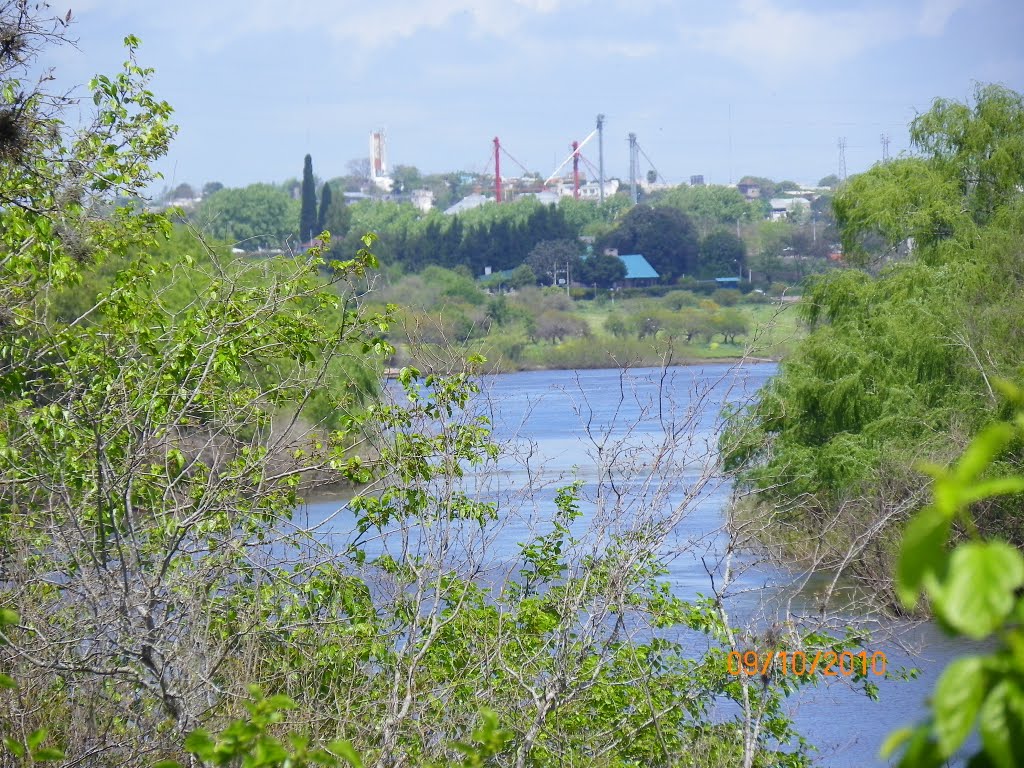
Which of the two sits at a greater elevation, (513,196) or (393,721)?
(513,196)

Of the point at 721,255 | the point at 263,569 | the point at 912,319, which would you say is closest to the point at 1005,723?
the point at 263,569

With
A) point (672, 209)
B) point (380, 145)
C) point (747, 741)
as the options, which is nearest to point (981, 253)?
point (747, 741)

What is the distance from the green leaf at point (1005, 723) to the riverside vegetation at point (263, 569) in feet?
4.82

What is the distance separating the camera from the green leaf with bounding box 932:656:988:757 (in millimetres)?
871

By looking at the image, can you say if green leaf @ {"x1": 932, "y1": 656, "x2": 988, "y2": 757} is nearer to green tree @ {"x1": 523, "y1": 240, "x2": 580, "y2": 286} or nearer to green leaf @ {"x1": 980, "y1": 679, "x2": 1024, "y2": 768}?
green leaf @ {"x1": 980, "y1": 679, "x2": 1024, "y2": 768}

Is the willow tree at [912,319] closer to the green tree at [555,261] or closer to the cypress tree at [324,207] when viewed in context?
the green tree at [555,261]

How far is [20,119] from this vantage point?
16.2 feet

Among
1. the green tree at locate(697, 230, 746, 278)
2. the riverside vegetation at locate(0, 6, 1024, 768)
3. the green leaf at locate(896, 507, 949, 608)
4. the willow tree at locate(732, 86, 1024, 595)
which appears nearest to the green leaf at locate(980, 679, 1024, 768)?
the green leaf at locate(896, 507, 949, 608)

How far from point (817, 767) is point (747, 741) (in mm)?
4762

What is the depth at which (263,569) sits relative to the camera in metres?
4.85

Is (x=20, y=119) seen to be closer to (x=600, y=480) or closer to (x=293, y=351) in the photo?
(x=293, y=351)

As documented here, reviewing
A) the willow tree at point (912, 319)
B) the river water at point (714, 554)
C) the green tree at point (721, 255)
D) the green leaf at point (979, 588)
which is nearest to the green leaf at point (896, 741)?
the green leaf at point (979, 588)

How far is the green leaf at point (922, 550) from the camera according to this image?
0.82m

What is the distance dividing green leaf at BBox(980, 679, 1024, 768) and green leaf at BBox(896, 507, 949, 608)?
0.43 feet
